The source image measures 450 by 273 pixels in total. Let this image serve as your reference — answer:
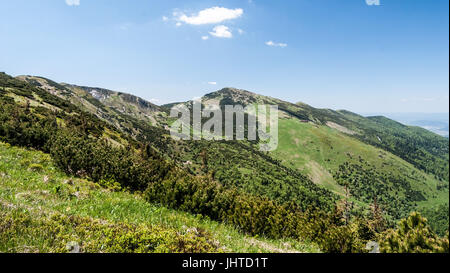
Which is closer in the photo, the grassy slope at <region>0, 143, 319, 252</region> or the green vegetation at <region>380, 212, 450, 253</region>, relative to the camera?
the green vegetation at <region>380, 212, 450, 253</region>

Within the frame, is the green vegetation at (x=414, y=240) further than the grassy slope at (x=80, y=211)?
No

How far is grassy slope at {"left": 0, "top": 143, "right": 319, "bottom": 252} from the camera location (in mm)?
6672

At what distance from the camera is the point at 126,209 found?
33.7ft

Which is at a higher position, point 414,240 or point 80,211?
point 414,240

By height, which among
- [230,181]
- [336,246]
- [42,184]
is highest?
[42,184]

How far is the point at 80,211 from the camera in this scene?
8.50m

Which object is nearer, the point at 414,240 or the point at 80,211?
the point at 414,240

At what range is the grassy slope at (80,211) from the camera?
667 centimetres

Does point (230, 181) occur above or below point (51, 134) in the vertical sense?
below

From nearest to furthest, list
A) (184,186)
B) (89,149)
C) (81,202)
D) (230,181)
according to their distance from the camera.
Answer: (81,202) < (184,186) < (89,149) < (230,181)
